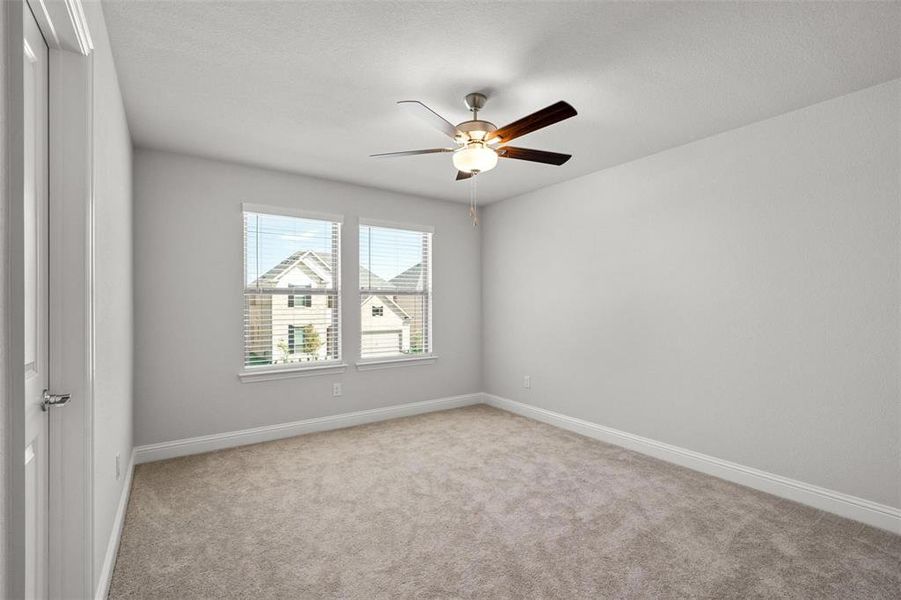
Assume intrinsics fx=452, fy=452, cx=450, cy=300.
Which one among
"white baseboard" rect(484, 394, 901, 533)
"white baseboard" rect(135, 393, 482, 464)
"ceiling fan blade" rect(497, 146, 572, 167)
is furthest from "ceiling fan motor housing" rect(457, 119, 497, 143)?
"white baseboard" rect(135, 393, 482, 464)

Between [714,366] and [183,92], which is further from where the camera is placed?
[714,366]

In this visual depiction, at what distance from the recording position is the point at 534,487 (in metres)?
3.06

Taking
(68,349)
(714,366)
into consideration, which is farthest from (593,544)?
(68,349)

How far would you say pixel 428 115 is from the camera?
2.34 m

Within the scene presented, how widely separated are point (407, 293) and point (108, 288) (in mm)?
3062

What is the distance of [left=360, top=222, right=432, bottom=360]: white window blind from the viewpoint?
4730 millimetres

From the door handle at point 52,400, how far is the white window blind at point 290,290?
2.56 m

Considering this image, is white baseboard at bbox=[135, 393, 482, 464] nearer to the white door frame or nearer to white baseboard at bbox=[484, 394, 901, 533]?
white baseboard at bbox=[484, 394, 901, 533]

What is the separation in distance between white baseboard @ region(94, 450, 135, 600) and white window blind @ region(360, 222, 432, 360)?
2.25 metres

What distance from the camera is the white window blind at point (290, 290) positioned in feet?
13.3

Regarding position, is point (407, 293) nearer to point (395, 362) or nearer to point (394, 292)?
point (394, 292)

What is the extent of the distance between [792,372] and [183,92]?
4152mm

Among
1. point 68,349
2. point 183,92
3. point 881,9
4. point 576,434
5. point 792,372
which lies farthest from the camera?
point 576,434

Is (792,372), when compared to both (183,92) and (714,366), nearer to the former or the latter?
(714,366)
